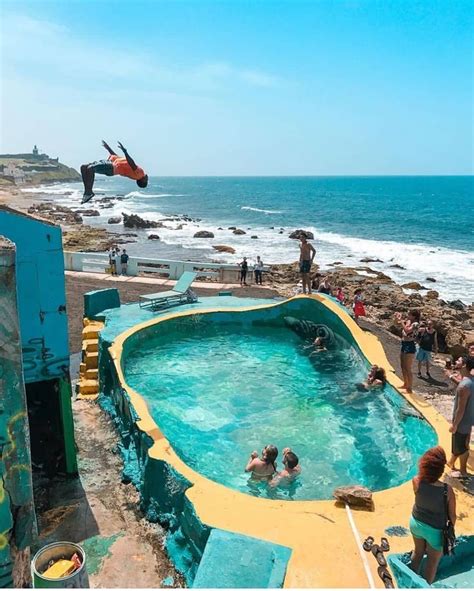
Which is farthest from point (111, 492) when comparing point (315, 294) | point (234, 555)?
point (315, 294)

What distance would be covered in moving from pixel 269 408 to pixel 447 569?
19.0ft

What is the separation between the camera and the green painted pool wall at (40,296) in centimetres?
712

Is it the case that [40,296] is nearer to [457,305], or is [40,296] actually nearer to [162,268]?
[162,268]

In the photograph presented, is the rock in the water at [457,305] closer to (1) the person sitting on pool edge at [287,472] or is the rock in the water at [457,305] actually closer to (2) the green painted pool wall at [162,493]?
(1) the person sitting on pool edge at [287,472]

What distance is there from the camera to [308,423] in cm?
1019

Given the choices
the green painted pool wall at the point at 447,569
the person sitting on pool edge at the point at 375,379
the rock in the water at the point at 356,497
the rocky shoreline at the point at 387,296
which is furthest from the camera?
the rocky shoreline at the point at 387,296

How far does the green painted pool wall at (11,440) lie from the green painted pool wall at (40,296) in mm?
3754

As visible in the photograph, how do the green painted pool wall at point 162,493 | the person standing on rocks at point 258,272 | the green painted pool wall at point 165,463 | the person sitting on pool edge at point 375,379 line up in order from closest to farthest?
the green painted pool wall at point 165,463
the green painted pool wall at point 162,493
the person sitting on pool edge at point 375,379
the person standing on rocks at point 258,272

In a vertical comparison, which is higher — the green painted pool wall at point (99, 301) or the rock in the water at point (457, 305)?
the green painted pool wall at point (99, 301)

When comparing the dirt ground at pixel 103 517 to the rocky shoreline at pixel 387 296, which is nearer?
the dirt ground at pixel 103 517

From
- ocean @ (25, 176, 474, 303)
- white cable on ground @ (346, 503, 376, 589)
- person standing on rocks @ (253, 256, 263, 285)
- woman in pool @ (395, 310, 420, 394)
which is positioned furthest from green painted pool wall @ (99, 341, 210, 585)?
ocean @ (25, 176, 474, 303)

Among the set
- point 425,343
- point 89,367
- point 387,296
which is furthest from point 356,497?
point 387,296

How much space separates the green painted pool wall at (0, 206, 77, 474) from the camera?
23.4 feet

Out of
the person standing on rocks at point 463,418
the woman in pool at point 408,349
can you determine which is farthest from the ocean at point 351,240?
the person standing on rocks at point 463,418
